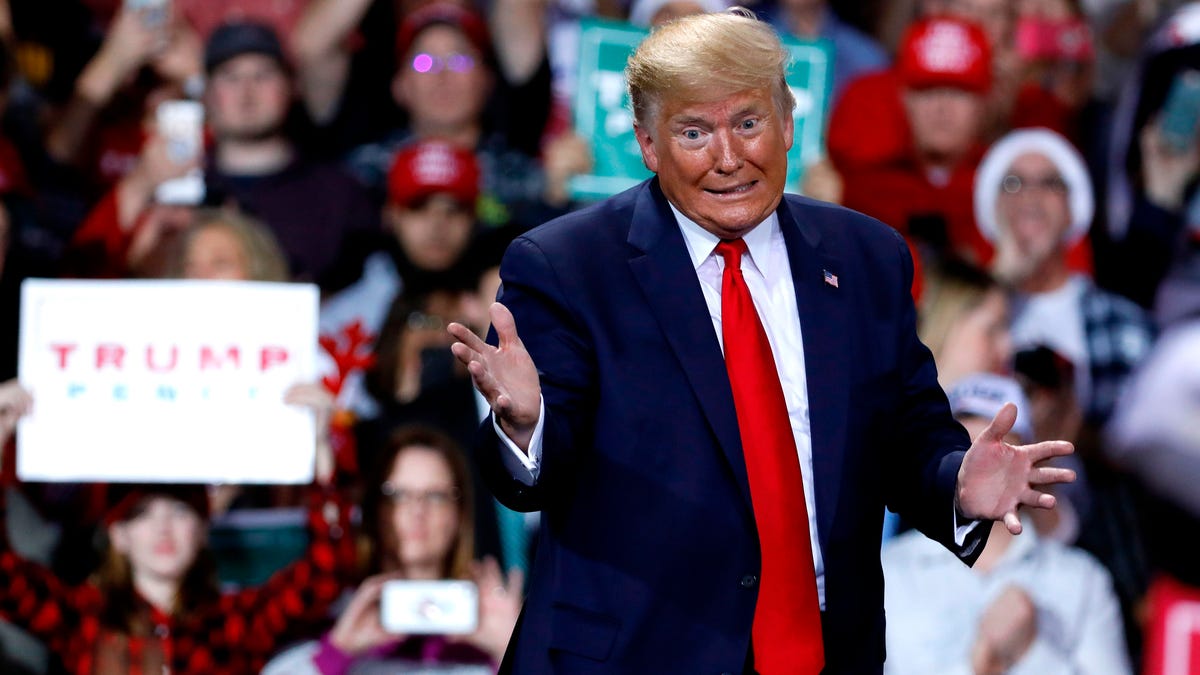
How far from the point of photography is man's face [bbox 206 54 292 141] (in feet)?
16.1

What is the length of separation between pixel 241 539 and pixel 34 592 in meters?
0.50

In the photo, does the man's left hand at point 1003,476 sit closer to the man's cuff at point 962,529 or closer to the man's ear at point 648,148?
the man's cuff at point 962,529

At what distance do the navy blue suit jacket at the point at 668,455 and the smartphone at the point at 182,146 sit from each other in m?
3.01

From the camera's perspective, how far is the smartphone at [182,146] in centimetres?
482

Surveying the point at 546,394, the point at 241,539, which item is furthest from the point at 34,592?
the point at 546,394

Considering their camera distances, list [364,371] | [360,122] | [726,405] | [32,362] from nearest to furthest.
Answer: [726,405]
[32,362]
[364,371]
[360,122]

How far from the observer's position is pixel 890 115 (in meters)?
5.04

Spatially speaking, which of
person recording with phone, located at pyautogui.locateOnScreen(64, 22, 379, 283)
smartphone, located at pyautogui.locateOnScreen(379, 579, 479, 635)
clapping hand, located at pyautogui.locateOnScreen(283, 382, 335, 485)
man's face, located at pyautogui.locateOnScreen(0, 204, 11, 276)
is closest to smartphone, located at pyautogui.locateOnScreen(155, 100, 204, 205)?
person recording with phone, located at pyautogui.locateOnScreen(64, 22, 379, 283)

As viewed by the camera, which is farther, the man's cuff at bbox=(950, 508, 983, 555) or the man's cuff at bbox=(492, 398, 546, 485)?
the man's cuff at bbox=(950, 508, 983, 555)

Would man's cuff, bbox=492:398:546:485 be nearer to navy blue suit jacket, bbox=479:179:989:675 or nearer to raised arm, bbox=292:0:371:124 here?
navy blue suit jacket, bbox=479:179:989:675

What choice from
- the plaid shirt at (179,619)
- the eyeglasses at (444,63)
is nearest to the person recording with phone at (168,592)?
the plaid shirt at (179,619)

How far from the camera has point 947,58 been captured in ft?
16.3

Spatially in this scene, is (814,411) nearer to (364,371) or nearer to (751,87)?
(751,87)

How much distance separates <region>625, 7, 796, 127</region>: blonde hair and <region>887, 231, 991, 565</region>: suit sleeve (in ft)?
1.03
